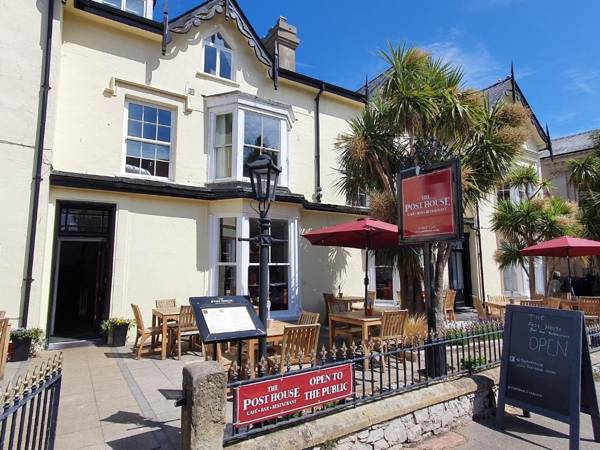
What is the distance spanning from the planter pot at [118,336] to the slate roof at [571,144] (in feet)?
86.2

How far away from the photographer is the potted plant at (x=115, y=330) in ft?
25.7

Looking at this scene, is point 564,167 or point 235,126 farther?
point 564,167

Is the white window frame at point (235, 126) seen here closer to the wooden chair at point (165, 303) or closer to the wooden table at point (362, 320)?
the wooden chair at point (165, 303)

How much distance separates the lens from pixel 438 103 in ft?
27.5

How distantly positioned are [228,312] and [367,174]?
6.92 meters

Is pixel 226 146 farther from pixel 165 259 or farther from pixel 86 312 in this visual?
pixel 86 312

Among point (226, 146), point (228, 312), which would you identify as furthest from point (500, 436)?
point (226, 146)

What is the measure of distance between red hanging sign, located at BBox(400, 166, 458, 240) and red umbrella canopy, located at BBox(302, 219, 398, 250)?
1.56m

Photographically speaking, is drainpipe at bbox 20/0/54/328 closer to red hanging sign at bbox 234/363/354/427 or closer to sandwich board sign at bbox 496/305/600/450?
red hanging sign at bbox 234/363/354/427

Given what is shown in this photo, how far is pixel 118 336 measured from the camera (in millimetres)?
7887

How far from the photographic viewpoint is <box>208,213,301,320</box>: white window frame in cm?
924

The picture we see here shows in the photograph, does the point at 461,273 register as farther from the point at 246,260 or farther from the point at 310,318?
the point at 310,318

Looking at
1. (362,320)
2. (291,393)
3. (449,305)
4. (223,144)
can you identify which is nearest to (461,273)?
(449,305)

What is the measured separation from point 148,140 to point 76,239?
9.65 feet
